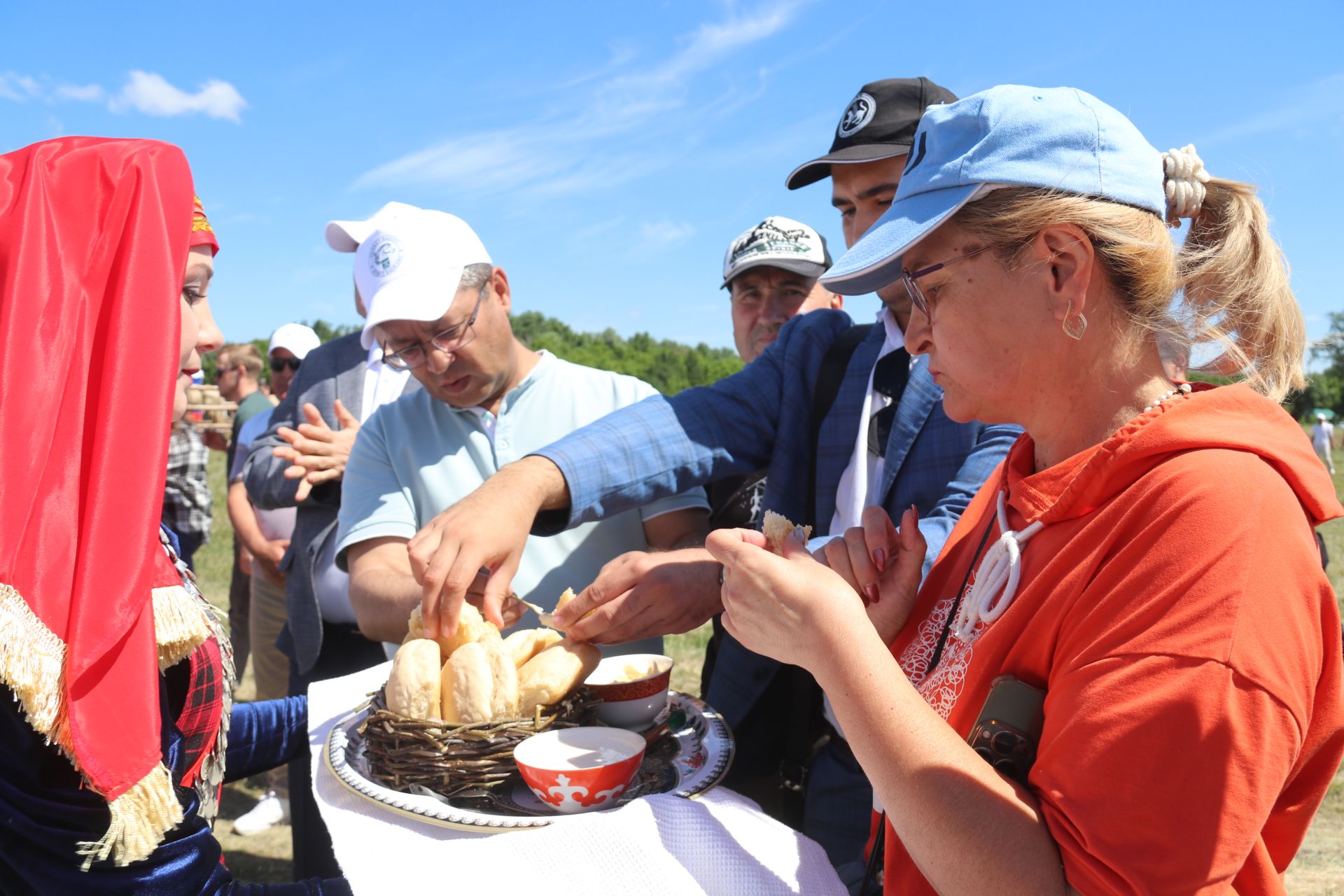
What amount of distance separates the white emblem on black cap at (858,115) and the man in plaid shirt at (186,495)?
5091 mm

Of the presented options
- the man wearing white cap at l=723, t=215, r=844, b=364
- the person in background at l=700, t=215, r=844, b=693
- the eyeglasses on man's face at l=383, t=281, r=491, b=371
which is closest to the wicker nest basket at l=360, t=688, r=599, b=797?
the eyeglasses on man's face at l=383, t=281, r=491, b=371

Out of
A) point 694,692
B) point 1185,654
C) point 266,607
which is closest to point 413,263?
point 1185,654

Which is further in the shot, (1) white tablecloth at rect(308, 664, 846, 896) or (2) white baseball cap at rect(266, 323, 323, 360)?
(2) white baseball cap at rect(266, 323, 323, 360)

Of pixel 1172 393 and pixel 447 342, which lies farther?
pixel 447 342

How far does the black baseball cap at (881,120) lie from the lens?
2.47 m

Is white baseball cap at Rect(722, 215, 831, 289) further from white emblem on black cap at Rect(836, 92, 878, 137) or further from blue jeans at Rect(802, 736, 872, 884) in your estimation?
blue jeans at Rect(802, 736, 872, 884)

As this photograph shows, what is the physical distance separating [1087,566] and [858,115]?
173 cm

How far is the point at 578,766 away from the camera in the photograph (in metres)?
1.66

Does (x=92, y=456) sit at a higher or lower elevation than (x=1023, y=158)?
lower

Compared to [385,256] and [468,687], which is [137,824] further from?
[385,256]

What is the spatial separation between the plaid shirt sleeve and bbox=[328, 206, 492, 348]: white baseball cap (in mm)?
3594

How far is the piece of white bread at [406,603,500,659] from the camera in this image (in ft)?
6.87

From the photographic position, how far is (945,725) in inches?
48.8

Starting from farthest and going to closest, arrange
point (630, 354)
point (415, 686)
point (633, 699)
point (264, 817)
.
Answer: point (630, 354) → point (264, 817) → point (633, 699) → point (415, 686)
